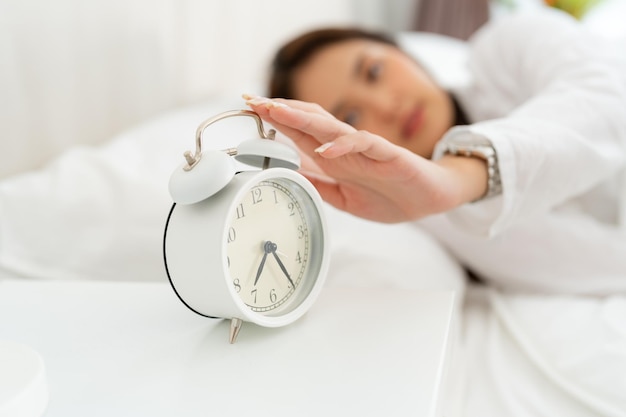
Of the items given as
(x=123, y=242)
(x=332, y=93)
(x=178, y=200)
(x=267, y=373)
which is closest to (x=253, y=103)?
(x=178, y=200)

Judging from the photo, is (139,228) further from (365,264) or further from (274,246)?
(274,246)

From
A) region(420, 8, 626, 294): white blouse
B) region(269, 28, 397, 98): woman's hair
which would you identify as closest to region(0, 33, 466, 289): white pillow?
region(420, 8, 626, 294): white blouse

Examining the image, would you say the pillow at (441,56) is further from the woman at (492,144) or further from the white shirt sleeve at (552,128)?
the white shirt sleeve at (552,128)

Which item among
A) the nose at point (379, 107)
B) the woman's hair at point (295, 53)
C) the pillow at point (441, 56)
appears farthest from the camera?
the pillow at point (441, 56)

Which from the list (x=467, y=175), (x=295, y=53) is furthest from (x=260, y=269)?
(x=295, y=53)

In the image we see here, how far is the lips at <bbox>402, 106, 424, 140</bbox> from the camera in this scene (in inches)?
55.6

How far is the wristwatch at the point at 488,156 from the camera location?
0.83m

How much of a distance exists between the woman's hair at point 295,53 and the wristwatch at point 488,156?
722 mm

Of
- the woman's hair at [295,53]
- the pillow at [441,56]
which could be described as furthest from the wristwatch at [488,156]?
the pillow at [441,56]

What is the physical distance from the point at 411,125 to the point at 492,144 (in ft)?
1.94

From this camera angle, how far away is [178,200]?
2.00ft

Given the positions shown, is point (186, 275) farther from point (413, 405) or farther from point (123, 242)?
point (123, 242)

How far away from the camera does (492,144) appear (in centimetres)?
83

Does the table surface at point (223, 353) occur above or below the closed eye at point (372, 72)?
above
